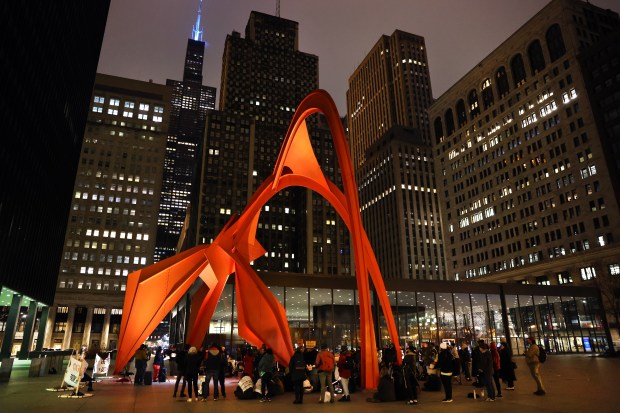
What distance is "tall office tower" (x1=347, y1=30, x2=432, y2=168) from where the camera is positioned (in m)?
153

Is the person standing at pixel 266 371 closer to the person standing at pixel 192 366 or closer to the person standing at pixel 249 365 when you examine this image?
the person standing at pixel 249 365

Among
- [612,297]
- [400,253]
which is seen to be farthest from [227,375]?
[400,253]

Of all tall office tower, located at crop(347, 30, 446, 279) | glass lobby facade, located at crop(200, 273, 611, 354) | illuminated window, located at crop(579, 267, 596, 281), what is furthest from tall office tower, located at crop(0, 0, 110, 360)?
tall office tower, located at crop(347, 30, 446, 279)

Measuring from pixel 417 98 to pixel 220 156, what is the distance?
3138 inches

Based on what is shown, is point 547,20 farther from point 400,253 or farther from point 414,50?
point 414,50

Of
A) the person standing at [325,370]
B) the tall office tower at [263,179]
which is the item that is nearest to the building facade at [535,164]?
the tall office tower at [263,179]

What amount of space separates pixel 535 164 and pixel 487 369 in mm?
74553

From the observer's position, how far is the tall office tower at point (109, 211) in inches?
3391

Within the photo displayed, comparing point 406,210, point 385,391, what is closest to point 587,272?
point 406,210

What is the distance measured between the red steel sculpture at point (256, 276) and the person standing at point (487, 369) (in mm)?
3848

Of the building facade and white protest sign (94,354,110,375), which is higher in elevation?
the building facade

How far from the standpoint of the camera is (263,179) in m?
120

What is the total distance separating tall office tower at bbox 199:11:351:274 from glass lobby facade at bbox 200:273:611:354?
7267 centimetres

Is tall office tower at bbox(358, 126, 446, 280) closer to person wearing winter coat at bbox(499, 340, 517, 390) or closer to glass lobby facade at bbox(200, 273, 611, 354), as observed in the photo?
glass lobby facade at bbox(200, 273, 611, 354)
